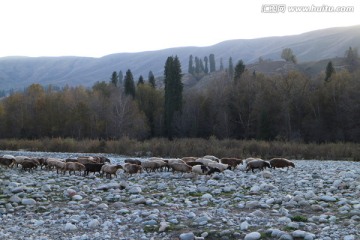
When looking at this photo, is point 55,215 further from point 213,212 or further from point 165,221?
point 213,212

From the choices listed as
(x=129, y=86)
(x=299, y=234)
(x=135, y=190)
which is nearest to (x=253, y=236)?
(x=299, y=234)

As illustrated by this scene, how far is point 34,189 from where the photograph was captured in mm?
15797

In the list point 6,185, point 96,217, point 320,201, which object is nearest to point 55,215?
point 96,217

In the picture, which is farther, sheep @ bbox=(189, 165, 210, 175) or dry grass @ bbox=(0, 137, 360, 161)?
dry grass @ bbox=(0, 137, 360, 161)

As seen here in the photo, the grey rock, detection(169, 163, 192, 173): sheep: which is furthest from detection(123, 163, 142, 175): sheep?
the grey rock

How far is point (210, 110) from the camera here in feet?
240

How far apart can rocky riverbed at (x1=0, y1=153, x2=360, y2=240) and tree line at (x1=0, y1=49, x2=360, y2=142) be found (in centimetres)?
4148

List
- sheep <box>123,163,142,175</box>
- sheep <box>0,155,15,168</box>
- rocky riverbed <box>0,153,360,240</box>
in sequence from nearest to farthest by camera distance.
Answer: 1. rocky riverbed <box>0,153,360,240</box>
2. sheep <box>123,163,142,175</box>
3. sheep <box>0,155,15,168</box>

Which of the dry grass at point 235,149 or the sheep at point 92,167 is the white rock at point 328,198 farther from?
the dry grass at point 235,149

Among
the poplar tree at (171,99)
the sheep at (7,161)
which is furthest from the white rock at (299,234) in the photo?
the poplar tree at (171,99)

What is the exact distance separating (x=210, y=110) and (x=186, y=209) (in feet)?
201

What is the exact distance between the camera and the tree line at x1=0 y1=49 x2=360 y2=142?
5956cm

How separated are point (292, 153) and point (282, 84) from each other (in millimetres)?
27352

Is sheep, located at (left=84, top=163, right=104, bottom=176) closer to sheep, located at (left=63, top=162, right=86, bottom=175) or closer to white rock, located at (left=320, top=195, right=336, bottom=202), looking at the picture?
sheep, located at (left=63, top=162, right=86, bottom=175)
